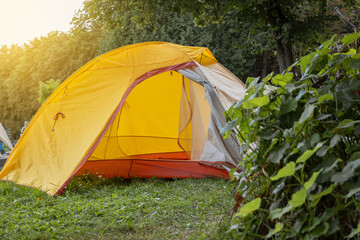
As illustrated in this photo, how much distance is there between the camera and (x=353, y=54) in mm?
1766

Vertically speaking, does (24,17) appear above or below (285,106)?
above

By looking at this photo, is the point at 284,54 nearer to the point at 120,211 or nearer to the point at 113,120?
the point at 113,120

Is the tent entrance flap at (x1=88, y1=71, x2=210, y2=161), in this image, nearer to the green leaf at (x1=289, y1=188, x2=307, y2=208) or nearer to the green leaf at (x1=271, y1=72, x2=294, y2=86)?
the green leaf at (x1=271, y1=72, x2=294, y2=86)

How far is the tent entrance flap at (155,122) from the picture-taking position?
21.0 feet

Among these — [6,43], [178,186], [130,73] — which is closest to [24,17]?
[130,73]

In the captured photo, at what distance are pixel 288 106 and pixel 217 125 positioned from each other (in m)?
3.47

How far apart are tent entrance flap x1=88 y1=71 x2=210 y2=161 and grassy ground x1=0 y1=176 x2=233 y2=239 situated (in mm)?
1378

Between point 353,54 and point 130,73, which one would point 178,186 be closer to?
point 130,73

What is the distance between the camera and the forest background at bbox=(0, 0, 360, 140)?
809 cm

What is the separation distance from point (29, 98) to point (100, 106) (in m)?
26.6

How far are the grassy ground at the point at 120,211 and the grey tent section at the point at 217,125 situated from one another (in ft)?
1.10

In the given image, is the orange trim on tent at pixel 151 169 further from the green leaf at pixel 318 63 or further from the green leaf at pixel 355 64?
the green leaf at pixel 355 64

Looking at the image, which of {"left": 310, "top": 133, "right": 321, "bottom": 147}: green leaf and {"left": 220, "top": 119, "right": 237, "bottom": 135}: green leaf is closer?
{"left": 310, "top": 133, "right": 321, "bottom": 147}: green leaf

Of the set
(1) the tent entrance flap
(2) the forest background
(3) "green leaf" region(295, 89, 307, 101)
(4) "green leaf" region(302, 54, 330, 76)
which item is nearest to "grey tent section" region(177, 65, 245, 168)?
(1) the tent entrance flap
